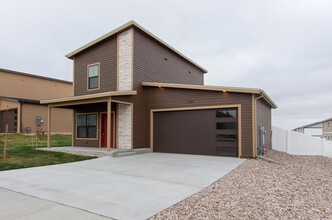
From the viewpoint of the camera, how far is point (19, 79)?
80.5ft

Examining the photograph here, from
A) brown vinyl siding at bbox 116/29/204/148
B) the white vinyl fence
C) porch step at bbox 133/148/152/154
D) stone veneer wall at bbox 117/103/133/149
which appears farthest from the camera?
the white vinyl fence

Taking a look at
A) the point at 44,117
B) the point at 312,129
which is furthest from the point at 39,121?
the point at 312,129

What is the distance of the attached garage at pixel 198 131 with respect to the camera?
10789 mm

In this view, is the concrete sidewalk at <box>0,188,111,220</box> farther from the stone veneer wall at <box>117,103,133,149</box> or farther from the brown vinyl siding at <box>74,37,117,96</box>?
the brown vinyl siding at <box>74,37,117,96</box>

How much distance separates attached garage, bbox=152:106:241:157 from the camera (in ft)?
35.4

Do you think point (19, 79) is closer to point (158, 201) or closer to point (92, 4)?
point (92, 4)

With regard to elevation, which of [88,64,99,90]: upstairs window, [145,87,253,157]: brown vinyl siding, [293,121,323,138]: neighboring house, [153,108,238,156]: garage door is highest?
[88,64,99,90]: upstairs window

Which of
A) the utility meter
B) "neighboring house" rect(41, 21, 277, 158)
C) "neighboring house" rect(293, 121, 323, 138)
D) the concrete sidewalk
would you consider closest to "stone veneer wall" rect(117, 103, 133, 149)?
"neighboring house" rect(41, 21, 277, 158)

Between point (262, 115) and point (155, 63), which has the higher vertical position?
point (155, 63)

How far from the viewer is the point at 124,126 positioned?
12.4m

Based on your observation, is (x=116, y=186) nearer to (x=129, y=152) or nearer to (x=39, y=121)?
(x=129, y=152)

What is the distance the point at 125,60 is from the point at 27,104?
13.8 metres

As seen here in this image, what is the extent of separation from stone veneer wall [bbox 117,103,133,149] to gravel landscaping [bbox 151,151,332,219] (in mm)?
6746

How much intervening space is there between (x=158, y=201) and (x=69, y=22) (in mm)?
16952
